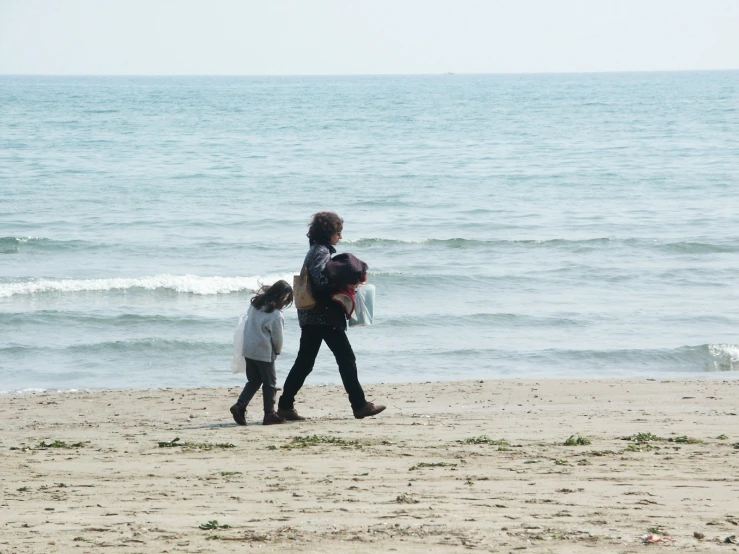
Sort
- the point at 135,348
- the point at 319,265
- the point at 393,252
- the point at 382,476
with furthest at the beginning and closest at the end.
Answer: the point at 393,252 < the point at 135,348 < the point at 319,265 < the point at 382,476

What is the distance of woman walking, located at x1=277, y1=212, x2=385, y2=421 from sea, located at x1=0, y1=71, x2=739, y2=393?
3053 millimetres

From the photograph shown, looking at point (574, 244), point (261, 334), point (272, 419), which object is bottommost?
point (272, 419)

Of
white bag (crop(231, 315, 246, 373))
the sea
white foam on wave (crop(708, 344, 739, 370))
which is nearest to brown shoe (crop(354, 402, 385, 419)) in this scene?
white bag (crop(231, 315, 246, 373))

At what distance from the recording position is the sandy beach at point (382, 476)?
12.7ft

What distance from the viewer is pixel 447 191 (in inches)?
1058

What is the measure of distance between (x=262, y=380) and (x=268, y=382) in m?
0.06

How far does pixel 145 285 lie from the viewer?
15.2m

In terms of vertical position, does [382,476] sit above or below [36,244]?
below

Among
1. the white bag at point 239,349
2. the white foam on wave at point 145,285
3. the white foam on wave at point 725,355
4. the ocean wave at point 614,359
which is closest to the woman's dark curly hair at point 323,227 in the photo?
the white bag at point 239,349

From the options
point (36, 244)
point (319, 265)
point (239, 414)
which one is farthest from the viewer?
point (36, 244)

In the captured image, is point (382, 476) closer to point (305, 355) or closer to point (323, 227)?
point (305, 355)

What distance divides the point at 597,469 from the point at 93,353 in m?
7.83

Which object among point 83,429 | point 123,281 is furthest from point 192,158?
point 83,429

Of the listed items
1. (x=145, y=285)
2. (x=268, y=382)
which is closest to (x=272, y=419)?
(x=268, y=382)
